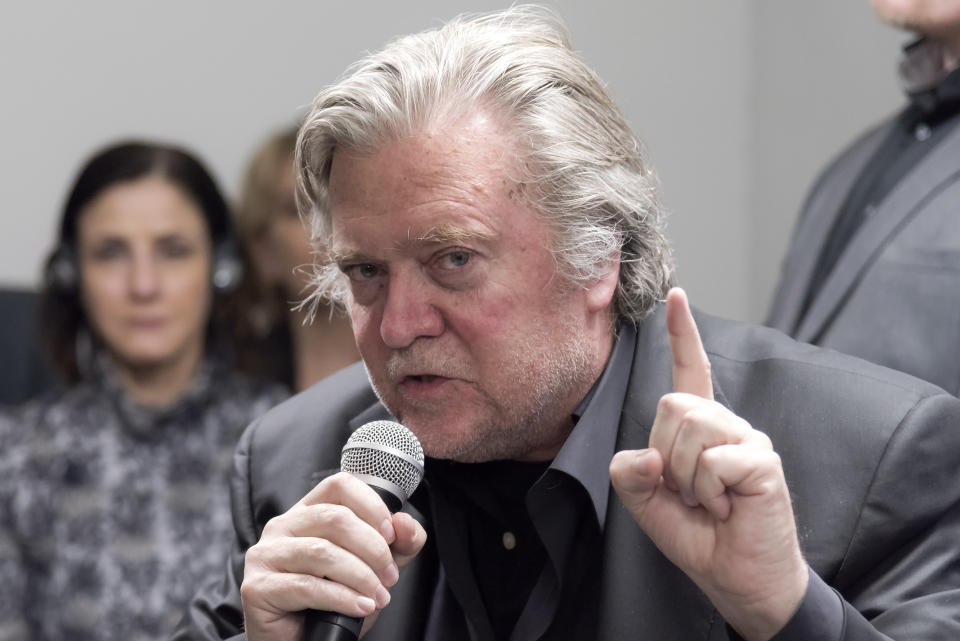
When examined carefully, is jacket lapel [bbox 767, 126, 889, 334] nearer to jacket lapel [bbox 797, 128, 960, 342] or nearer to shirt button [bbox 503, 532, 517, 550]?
jacket lapel [bbox 797, 128, 960, 342]

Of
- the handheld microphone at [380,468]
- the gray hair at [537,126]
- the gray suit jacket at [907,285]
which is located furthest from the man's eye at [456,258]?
the gray suit jacket at [907,285]

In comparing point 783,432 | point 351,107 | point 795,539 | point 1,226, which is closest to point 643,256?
point 783,432

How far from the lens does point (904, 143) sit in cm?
229

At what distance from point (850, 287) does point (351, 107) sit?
1.00 meters

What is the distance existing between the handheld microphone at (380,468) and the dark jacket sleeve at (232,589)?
365 mm

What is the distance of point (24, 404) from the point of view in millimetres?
3039

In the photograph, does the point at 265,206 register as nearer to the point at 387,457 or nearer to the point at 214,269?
the point at 214,269

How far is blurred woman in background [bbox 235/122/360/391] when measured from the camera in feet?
9.90

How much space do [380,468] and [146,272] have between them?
1.71m

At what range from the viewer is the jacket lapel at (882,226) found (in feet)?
6.67

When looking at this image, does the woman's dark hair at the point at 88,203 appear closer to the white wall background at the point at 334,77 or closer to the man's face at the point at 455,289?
the white wall background at the point at 334,77

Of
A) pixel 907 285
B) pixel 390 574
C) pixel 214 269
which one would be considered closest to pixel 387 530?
pixel 390 574

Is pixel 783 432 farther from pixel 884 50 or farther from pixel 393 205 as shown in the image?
pixel 884 50

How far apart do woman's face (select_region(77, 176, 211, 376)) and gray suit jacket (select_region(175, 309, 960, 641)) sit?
135 cm
